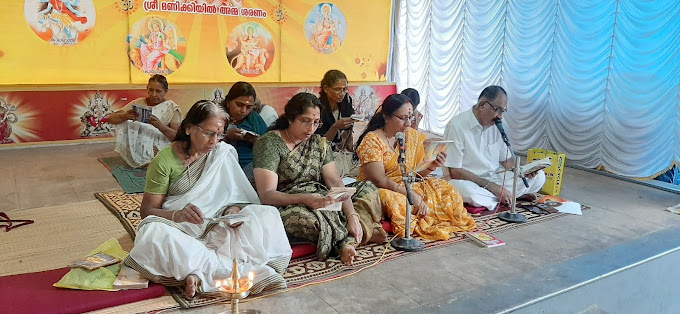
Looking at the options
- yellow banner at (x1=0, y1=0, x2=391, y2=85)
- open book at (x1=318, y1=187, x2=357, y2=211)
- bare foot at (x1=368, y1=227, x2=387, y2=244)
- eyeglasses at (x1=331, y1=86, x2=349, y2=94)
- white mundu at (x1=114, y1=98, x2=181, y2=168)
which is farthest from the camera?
yellow banner at (x1=0, y1=0, x2=391, y2=85)

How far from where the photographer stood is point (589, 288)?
3404 mm

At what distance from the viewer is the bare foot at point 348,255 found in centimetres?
345

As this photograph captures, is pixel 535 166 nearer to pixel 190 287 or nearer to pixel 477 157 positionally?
pixel 477 157

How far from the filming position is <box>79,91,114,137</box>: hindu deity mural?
23.7 ft

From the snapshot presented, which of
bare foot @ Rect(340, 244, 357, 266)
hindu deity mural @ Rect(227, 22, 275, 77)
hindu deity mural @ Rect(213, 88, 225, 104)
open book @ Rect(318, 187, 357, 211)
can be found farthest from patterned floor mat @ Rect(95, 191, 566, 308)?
hindu deity mural @ Rect(227, 22, 275, 77)

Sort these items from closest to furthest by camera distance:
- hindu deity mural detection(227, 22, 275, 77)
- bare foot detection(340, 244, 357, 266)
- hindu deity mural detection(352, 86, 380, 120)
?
bare foot detection(340, 244, 357, 266), hindu deity mural detection(227, 22, 275, 77), hindu deity mural detection(352, 86, 380, 120)

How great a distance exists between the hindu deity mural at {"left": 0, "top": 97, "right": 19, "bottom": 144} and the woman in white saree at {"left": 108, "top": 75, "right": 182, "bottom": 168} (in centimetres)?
163

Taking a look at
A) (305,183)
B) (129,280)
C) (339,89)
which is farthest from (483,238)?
(129,280)

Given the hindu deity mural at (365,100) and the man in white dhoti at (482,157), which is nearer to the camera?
the man in white dhoti at (482,157)

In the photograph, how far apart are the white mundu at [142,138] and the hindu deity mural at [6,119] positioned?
5.49ft

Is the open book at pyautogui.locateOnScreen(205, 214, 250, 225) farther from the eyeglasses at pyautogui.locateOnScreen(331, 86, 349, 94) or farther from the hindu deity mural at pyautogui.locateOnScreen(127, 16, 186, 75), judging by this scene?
the hindu deity mural at pyautogui.locateOnScreen(127, 16, 186, 75)

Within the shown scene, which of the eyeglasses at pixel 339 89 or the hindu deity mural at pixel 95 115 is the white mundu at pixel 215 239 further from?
the hindu deity mural at pixel 95 115

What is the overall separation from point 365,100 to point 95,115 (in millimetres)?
4417

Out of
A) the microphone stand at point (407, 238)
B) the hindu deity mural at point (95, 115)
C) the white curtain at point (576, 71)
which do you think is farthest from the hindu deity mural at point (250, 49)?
the microphone stand at point (407, 238)
